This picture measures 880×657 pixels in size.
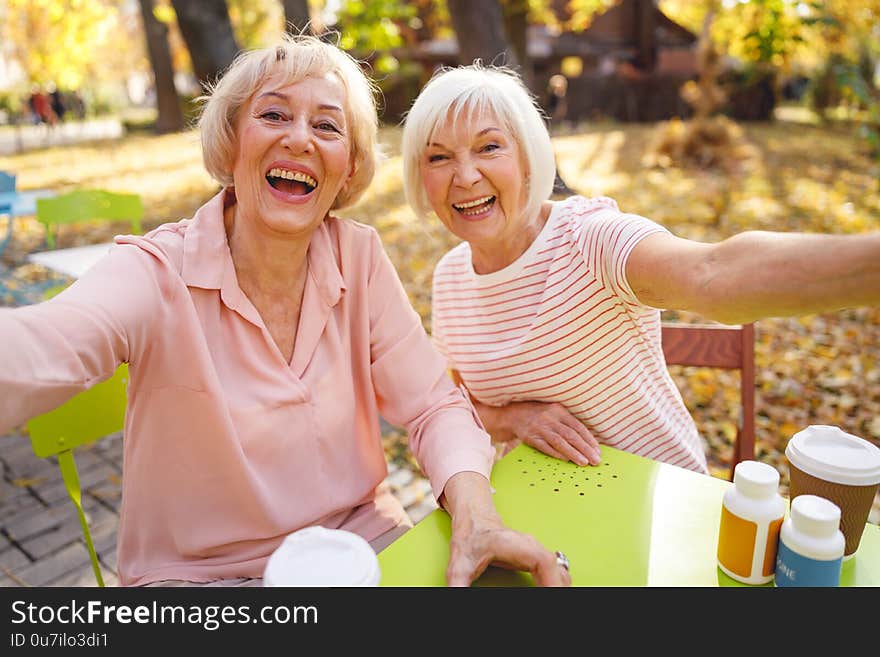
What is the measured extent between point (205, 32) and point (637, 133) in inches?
565

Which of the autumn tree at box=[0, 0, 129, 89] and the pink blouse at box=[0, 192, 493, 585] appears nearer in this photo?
the pink blouse at box=[0, 192, 493, 585]

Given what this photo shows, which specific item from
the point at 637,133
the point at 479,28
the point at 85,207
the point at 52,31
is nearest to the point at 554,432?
the point at 85,207

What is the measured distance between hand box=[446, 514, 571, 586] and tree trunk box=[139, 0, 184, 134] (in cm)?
2205

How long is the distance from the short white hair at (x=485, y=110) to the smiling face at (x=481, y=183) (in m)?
0.02

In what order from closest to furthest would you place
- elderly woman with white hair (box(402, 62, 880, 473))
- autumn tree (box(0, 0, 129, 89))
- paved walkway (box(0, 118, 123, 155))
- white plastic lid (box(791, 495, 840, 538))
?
1. white plastic lid (box(791, 495, 840, 538))
2. elderly woman with white hair (box(402, 62, 880, 473))
3. autumn tree (box(0, 0, 129, 89))
4. paved walkway (box(0, 118, 123, 155))

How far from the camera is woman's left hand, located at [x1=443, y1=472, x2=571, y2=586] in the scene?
129cm

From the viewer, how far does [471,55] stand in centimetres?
691

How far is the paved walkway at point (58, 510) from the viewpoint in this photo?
3.05 m

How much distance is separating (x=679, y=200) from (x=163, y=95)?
702 inches

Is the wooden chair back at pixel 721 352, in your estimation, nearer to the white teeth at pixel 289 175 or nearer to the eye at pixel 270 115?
the white teeth at pixel 289 175

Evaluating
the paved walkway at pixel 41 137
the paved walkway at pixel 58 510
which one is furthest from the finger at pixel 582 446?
the paved walkway at pixel 41 137

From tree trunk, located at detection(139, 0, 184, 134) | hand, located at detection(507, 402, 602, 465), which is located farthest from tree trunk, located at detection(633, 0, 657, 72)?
hand, located at detection(507, 402, 602, 465)

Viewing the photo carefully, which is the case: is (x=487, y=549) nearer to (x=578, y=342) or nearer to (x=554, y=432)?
(x=554, y=432)

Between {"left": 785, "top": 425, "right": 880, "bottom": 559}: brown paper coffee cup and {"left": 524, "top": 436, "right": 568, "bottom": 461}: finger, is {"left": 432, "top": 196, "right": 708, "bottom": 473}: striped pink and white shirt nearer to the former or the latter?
{"left": 524, "top": 436, "right": 568, "bottom": 461}: finger
